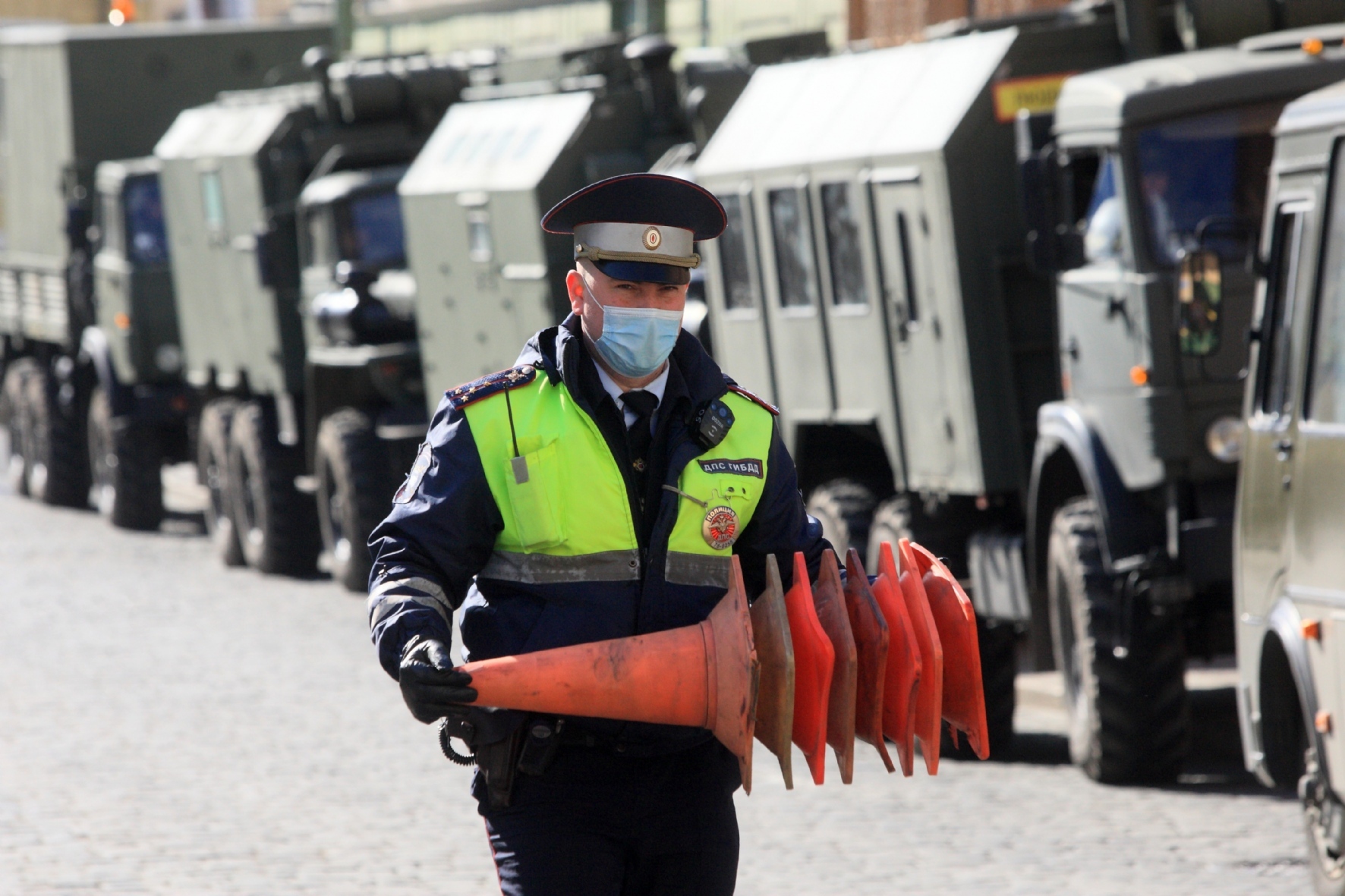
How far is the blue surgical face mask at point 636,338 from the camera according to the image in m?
4.23

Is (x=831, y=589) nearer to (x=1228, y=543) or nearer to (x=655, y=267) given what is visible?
(x=655, y=267)

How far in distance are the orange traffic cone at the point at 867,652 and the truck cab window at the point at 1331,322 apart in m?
2.88

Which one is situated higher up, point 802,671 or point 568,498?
point 568,498

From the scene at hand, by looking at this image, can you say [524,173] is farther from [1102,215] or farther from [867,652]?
[867,652]

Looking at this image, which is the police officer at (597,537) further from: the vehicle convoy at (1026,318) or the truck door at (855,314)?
the truck door at (855,314)

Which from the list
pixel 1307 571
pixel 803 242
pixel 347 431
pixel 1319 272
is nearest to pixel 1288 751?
pixel 1307 571

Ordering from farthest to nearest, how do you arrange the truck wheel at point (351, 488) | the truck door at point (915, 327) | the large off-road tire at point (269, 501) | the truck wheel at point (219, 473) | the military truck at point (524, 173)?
the truck wheel at point (219, 473)
the large off-road tire at point (269, 501)
the truck wheel at point (351, 488)
the military truck at point (524, 173)
the truck door at point (915, 327)

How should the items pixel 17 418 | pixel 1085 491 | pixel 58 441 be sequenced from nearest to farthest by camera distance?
pixel 1085 491 → pixel 58 441 → pixel 17 418

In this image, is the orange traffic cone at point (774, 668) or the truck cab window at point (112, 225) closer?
the orange traffic cone at point (774, 668)

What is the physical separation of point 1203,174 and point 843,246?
7.59 ft

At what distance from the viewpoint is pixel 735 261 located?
39.7 feet

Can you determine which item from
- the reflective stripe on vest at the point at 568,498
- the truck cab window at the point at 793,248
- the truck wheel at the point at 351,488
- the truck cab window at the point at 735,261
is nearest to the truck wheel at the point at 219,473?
the truck wheel at the point at 351,488

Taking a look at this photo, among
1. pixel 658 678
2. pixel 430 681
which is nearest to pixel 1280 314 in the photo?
pixel 658 678

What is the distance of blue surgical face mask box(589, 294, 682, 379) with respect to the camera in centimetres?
423
